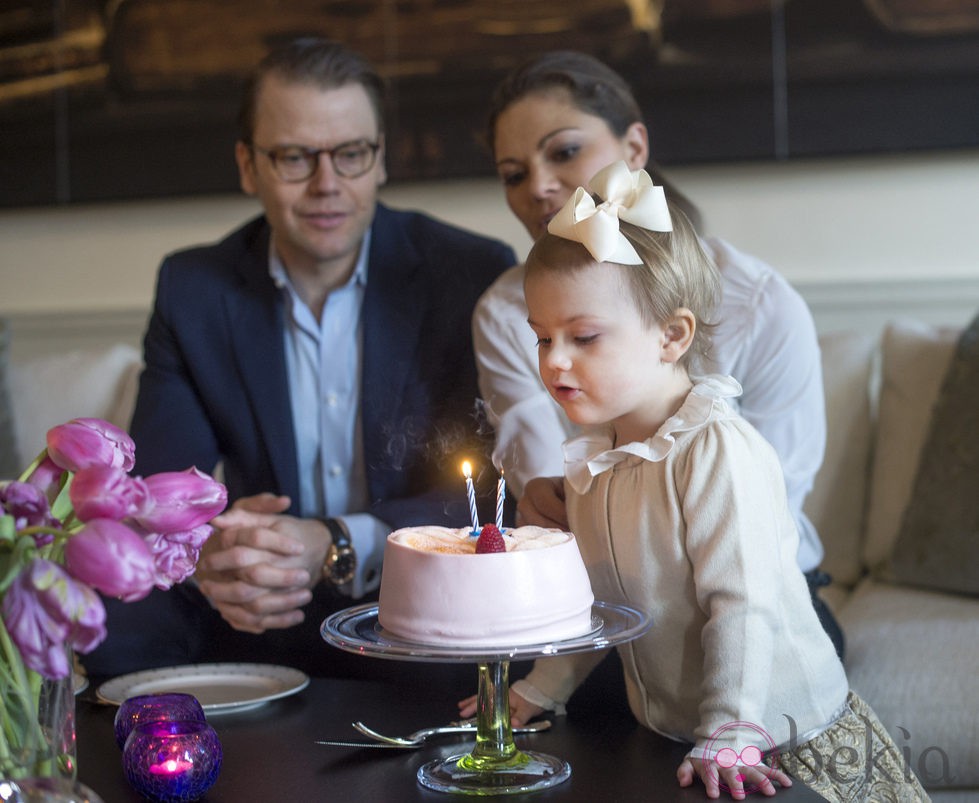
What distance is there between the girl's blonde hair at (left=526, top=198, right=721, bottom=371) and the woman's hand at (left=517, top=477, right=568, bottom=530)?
0.29 m

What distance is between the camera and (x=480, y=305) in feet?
6.42

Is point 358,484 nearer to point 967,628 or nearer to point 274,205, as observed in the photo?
point 274,205

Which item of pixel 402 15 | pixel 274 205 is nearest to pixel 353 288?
pixel 274 205

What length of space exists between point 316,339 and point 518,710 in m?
1.04

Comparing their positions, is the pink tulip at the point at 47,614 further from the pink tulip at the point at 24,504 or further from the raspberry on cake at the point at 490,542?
the raspberry on cake at the point at 490,542

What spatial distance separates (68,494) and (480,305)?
1039 millimetres

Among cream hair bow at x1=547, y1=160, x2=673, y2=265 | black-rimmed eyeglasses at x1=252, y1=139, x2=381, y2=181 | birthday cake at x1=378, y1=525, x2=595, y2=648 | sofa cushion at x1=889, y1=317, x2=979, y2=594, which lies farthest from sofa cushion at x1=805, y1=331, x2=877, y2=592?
birthday cake at x1=378, y1=525, x2=595, y2=648

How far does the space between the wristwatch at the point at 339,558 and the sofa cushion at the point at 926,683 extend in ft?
2.68

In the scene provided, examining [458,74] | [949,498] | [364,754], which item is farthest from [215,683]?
[458,74]

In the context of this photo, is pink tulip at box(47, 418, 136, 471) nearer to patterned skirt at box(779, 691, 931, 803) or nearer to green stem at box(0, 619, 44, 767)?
green stem at box(0, 619, 44, 767)

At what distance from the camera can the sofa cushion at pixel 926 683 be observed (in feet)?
5.92

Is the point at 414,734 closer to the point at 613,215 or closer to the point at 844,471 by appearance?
the point at 613,215

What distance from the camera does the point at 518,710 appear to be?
1337 millimetres

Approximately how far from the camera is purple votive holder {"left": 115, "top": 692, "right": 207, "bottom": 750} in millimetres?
1159
